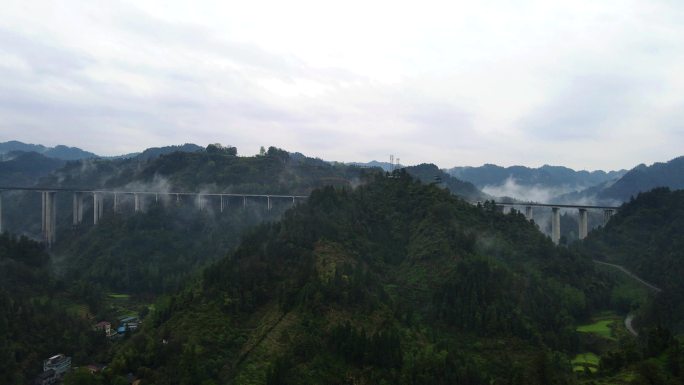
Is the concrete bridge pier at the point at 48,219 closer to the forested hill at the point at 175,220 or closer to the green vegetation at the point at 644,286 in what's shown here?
the forested hill at the point at 175,220

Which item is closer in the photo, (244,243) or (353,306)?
(353,306)

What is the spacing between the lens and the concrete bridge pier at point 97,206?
8312 centimetres

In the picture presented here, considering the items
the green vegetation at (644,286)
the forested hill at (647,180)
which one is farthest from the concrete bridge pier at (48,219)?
the forested hill at (647,180)

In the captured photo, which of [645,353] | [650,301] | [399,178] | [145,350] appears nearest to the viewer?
[645,353]

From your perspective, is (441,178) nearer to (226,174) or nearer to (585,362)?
(226,174)

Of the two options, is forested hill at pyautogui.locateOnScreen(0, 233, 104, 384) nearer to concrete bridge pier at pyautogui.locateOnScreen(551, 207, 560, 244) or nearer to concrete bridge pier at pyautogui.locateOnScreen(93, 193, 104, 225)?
concrete bridge pier at pyautogui.locateOnScreen(93, 193, 104, 225)

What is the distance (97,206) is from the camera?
85.2 metres

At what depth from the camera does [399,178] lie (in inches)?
2192

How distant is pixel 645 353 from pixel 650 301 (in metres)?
17.8

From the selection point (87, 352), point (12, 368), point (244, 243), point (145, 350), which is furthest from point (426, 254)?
point (12, 368)

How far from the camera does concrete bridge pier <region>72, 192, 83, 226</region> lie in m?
85.1

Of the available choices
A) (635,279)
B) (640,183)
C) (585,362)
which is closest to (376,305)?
(585,362)

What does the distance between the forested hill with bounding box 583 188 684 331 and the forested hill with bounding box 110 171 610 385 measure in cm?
760

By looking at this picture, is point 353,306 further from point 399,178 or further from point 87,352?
point 399,178
